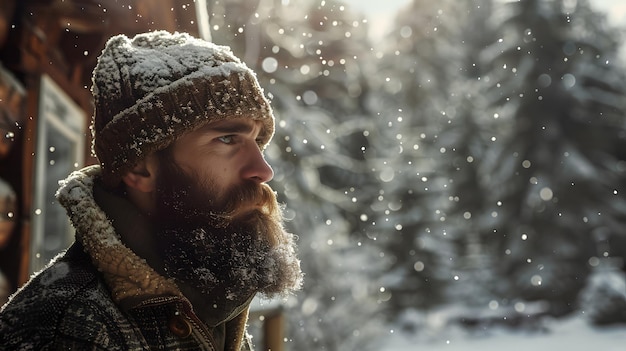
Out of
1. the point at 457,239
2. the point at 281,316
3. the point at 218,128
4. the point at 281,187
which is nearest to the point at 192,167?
the point at 218,128

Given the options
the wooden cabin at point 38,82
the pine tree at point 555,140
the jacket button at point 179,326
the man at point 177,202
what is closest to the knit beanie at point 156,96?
the man at point 177,202

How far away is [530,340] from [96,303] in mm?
19158

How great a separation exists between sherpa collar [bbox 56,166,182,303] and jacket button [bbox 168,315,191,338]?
2.5 inches

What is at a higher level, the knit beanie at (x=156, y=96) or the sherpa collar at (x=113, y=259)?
the knit beanie at (x=156, y=96)

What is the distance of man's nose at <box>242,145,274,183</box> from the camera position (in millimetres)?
2109

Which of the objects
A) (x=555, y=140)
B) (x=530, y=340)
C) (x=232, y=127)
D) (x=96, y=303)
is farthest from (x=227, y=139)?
(x=555, y=140)

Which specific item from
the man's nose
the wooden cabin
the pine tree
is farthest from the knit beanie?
the pine tree

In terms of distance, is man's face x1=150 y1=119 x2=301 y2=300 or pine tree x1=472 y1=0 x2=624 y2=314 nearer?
man's face x1=150 y1=119 x2=301 y2=300

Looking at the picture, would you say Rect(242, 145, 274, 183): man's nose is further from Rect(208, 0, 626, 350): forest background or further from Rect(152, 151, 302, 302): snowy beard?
Rect(208, 0, 626, 350): forest background

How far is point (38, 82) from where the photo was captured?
4.82 m

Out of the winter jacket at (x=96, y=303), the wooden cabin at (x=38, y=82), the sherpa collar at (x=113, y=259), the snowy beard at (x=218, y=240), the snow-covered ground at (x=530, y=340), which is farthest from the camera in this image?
the snow-covered ground at (x=530, y=340)

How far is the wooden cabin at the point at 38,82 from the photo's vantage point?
448 cm

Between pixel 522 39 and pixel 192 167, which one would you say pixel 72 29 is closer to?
pixel 192 167

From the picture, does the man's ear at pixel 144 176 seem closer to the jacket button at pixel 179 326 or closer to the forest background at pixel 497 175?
the jacket button at pixel 179 326
